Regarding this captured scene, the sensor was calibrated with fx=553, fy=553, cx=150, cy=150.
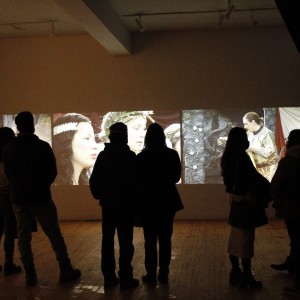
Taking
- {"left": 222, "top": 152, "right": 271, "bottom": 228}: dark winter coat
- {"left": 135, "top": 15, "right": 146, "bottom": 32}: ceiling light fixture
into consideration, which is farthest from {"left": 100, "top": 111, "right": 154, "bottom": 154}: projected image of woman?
{"left": 222, "top": 152, "right": 271, "bottom": 228}: dark winter coat

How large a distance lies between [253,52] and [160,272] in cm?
572

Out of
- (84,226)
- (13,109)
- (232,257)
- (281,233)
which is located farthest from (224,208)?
(232,257)

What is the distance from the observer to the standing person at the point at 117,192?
16.4ft

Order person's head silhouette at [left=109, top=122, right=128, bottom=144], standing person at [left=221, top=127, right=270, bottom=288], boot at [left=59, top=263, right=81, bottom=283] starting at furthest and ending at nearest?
1. boot at [left=59, top=263, right=81, bottom=283]
2. person's head silhouette at [left=109, top=122, right=128, bottom=144]
3. standing person at [left=221, top=127, right=270, bottom=288]

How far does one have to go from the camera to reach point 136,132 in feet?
33.1

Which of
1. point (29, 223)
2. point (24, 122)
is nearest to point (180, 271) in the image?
point (29, 223)

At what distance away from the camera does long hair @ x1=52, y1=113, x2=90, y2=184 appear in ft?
33.9

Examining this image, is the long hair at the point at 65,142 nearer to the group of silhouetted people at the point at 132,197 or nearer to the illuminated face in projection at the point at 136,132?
the illuminated face in projection at the point at 136,132

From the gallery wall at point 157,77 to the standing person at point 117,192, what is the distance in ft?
16.9

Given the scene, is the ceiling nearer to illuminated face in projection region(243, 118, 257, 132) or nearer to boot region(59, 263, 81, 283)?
illuminated face in projection region(243, 118, 257, 132)

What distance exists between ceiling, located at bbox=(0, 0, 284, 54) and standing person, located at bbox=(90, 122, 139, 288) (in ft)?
8.85

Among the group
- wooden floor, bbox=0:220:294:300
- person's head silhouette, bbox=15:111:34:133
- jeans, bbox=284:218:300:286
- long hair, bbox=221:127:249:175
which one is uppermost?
person's head silhouette, bbox=15:111:34:133

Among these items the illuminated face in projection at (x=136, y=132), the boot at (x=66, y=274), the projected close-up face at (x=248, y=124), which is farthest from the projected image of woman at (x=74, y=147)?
the boot at (x=66, y=274)

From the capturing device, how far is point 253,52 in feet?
32.6
